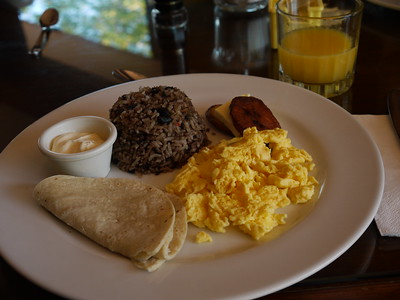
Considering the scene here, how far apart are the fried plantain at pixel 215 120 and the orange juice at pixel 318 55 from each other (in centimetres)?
44

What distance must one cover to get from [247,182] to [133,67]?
4.13 feet

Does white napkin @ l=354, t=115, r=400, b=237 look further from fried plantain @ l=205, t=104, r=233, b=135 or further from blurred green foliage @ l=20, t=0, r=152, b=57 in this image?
blurred green foliage @ l=20, t=0, r=152, b=57

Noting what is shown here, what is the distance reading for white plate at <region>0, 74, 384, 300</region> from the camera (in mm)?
1139

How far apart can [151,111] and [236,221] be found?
0.55 m

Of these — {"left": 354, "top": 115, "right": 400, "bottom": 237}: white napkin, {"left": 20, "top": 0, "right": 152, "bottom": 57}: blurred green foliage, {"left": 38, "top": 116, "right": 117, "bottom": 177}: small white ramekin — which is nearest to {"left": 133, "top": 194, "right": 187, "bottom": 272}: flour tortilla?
{"left": 38, "top": 116, "right": 117, "bottom": 177}: small white ramekin

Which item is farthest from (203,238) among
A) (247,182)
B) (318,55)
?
(318,55)

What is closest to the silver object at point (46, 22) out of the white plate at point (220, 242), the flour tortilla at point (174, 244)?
the white plate at point (220, 242)

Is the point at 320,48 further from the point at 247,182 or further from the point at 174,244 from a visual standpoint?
the point at 174,244

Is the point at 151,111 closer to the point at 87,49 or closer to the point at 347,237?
the point at 347,237

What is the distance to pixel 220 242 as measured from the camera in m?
1.33

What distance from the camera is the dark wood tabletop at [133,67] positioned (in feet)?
4.38

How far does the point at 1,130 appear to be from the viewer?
2.05 metres

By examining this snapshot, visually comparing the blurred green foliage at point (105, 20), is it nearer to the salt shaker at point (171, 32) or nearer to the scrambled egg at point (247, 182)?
the salt shaker at point (171, 32)

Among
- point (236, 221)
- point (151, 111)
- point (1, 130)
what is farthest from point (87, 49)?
point (236, 221)
